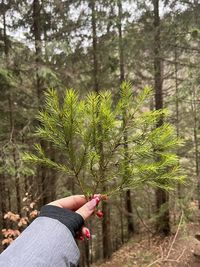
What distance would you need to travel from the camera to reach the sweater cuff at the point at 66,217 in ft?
4.62

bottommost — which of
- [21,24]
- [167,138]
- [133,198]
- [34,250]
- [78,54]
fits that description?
[133,198]

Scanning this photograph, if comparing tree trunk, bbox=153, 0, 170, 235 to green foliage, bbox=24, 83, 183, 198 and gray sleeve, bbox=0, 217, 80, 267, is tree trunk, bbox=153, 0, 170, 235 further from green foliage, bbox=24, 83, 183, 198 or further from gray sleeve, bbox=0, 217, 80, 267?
gray sleeve, bbox=0, 217, 80, 267

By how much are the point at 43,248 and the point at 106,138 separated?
0.84m

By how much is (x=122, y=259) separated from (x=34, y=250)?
13706 mm

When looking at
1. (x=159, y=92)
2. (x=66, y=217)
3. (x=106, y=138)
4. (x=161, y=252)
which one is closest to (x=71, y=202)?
(x=66, y=217)

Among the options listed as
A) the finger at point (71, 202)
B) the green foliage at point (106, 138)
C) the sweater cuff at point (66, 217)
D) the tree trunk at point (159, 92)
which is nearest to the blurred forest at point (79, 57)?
the tree trunk at point (159, 92)

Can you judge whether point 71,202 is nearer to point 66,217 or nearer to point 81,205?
point 81,205

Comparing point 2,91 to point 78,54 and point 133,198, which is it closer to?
point 78,54

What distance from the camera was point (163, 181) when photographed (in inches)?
78.8

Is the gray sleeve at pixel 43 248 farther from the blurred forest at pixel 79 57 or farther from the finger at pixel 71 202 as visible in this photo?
the blurred forest at pixel 79 57

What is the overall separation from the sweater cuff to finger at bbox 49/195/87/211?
0.10 metres

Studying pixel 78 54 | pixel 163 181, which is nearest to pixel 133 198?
pixel 78 54

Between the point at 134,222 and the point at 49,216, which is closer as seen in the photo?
the point at 49,216

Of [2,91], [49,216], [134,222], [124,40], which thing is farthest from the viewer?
[134,222]
